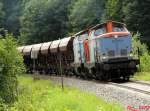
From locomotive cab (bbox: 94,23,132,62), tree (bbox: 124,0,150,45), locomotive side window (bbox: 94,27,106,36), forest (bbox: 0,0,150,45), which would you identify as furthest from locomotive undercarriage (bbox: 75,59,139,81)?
tree (bbox: 124,0,150,45)

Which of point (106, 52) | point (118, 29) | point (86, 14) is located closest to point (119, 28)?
point (118, 29)

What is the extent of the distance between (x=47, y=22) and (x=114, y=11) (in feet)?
59.8

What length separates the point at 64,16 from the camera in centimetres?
8581

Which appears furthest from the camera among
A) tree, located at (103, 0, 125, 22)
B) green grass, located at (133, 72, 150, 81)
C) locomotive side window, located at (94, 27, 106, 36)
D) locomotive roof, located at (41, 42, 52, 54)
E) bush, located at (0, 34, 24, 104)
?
tree, located at (103, 0, 125, 22)

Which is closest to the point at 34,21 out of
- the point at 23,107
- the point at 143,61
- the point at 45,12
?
the point at 45,12

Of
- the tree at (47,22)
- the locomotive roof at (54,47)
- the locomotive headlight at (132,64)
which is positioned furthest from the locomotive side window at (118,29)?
the tree at (47,22)

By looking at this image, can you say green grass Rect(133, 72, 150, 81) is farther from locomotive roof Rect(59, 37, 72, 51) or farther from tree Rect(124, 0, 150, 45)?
tree Rect(124, 0, 150, 45)

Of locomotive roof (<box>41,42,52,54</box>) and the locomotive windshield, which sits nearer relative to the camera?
the locomotive windshield

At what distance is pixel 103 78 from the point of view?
1205 inches

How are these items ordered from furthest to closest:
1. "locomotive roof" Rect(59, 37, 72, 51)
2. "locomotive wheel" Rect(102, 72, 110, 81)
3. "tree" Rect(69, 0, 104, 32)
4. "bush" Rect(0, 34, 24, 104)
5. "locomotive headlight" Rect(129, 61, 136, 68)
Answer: "tree" Rect(69, 0, 104, 32), "locomotive roof" Rect(59, 37, 72, 51), "locomotive wheel" Rect(102, 72, 110, 81), "locomotive headlight" Rect(129, 61, 136, 68), "bush" Rect(0, 34, 24, 104)

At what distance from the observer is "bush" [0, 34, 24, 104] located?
2317 cm

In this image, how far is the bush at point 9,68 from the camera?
23167mm

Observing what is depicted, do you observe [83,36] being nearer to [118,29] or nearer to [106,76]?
[118,29]

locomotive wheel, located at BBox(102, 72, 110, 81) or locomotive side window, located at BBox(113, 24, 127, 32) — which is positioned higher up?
locomotive side window, located at BBox(113, 24, 127, 32)
